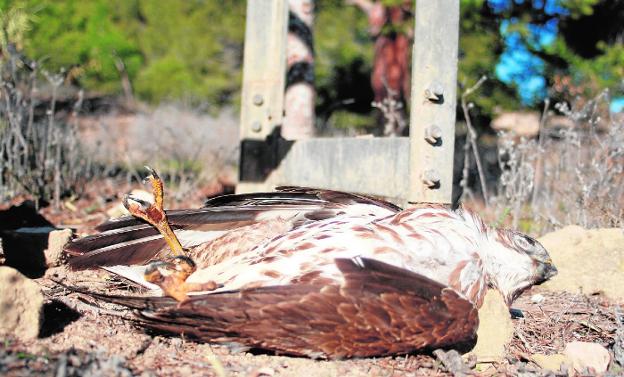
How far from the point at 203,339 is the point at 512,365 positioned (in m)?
1.35

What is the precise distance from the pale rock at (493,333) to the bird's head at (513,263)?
22 centimetres

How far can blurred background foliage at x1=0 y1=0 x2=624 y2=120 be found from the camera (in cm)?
970

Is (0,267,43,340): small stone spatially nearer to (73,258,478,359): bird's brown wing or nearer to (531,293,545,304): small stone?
(73,258,478,359): bird's brown wing

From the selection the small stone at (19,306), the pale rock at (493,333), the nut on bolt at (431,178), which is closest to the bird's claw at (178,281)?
the small stone at (19,306)

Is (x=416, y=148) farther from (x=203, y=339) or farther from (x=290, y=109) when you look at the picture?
(x=290, y=109)

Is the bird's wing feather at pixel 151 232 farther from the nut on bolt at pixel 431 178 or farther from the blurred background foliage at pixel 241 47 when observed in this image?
the blurred background foliage at pixel 241 47

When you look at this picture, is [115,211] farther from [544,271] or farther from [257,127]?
[544,271]

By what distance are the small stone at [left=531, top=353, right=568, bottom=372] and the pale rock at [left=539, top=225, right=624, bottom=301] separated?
4.37ft

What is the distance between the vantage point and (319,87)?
49.8ft

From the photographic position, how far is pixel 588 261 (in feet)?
14.7

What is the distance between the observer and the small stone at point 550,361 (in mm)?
3033

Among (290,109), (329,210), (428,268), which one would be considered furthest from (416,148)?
(290,109)

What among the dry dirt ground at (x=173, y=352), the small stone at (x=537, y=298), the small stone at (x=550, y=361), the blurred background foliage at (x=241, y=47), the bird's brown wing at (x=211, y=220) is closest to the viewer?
the dry dirt ground at (x=173, y=352)

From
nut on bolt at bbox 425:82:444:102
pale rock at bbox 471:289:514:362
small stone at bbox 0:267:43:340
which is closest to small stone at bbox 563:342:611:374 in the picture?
pale rock at bbox 471:289:514:362
